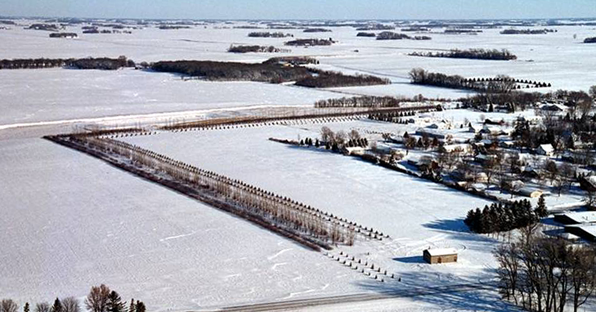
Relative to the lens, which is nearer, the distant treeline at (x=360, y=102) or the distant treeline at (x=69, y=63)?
the distant treeline at (x=360, y=102)

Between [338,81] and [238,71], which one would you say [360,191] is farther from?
[238,71]

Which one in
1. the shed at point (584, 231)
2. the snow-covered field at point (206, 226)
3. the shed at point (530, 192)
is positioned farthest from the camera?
the shed at point (530, 192)

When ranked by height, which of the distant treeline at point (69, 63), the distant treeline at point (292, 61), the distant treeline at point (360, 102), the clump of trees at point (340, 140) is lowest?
the clump of trees at point (340, 140)

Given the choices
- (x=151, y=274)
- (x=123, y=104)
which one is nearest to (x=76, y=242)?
(x=151, y=274)

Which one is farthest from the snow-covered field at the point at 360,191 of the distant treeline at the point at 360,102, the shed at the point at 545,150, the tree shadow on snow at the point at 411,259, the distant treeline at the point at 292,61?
the distant treeline at the point at 292,61

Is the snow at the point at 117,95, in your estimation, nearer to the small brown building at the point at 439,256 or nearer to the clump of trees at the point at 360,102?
the clump of trees at the point at 360,102
